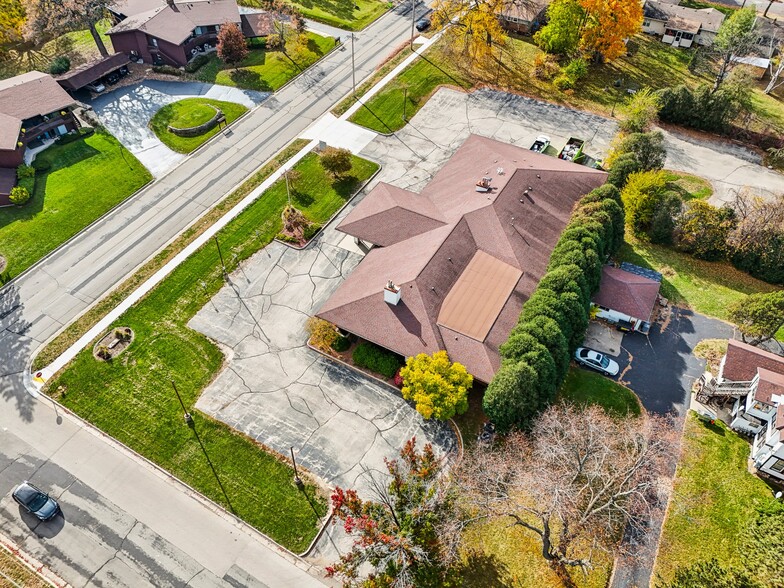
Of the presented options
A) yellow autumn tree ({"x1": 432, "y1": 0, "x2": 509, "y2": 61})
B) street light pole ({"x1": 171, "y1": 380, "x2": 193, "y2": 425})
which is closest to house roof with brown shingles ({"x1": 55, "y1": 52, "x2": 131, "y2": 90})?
yellow autumn tree ({"x1": 432, "y1": 0, "x2": 509, "y2": 61})

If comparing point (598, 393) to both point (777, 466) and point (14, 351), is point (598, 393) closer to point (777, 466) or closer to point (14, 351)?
point (777, 466)

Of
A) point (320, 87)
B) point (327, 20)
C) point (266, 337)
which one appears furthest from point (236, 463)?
point (327, 20)

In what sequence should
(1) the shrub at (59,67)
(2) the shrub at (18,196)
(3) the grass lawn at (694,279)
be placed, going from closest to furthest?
(3) the grass lawn at (694,279)
(2) the shrub at (18,196)
(1) the shrub at (59,67)

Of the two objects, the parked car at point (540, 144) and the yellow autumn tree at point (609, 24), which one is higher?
the yellow autumn tree at point (609, 24)

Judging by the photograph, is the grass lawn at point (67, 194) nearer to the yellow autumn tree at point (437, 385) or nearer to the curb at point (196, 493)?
the curb at point (196, 493)

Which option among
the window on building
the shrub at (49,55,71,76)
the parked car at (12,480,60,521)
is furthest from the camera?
the shrub at (49,55,71,76)

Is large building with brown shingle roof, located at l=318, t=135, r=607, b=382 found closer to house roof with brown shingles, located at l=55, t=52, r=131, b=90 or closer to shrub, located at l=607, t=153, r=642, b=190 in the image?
shrub, located at l=607, t=153, r=642, b=190

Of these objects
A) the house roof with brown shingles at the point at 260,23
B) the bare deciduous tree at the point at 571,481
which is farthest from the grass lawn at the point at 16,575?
the house roof with brown shingles at the point at 260,23
